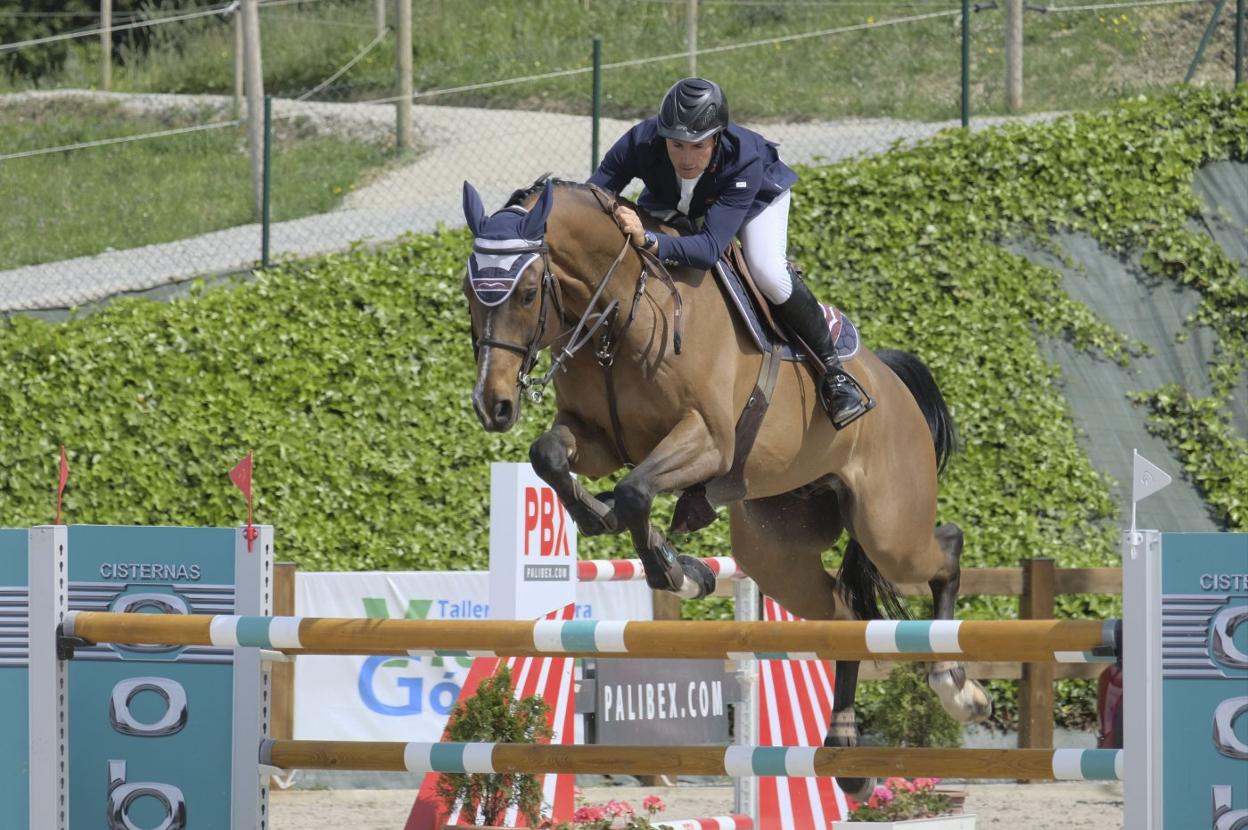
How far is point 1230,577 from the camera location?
9.86ft

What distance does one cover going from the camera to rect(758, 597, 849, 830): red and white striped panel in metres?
5.87

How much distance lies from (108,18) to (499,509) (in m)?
14.1

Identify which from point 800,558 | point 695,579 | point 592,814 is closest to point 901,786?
point 800,558

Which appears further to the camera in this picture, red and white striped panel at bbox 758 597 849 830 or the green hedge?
the green hedge

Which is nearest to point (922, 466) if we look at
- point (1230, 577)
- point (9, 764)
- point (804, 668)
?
point (804, 668)

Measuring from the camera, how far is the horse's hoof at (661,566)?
4109 mm

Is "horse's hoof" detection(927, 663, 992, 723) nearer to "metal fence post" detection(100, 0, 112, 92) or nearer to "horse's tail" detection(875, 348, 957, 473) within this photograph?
"horse's tail" detection(875, 348, 957, 473)

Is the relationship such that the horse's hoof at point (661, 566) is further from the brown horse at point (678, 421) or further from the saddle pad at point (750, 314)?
the saddle pad at point (750, 314)

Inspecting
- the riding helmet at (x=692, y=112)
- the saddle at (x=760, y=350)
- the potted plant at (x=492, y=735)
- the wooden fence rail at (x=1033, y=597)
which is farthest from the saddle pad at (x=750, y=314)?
the wooden fence rail at (x=1033, y=597)

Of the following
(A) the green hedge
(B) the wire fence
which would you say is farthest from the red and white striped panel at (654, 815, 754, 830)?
(B) the wire fence

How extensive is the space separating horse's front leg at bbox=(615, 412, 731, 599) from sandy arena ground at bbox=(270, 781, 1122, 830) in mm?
2993

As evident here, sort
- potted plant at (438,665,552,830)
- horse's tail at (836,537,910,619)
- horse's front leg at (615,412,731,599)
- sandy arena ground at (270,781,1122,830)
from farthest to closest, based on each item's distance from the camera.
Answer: sandy arena ground at (270,781,1122,830)
horse's tail at (836,537,910,619)
potted plant at (438,665,552,830)
horse's front leg at (615,412,731,599)

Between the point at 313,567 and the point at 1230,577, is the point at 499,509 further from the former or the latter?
the point at 313,567

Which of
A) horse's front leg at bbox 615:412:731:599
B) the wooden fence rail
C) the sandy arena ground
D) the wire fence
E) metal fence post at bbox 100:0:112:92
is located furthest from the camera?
metal fence post at bbox 100:0:112:92
